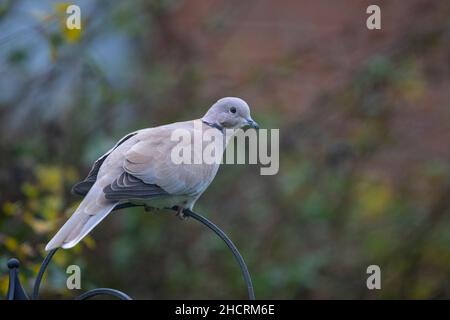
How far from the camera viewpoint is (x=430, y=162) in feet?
17.9

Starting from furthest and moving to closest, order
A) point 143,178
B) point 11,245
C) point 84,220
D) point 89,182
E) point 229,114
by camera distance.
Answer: point 11,245 < point 229,114 < point 89,182 < point 143,178 < point 84,220

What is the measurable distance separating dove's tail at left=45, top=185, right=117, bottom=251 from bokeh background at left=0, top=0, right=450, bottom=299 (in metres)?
2.19

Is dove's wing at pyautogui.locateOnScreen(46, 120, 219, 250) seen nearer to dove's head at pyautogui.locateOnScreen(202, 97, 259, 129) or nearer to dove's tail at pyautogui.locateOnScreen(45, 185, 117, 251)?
dove's tail at pyautogui.locateOnScreen(45, 185, 117, 251)

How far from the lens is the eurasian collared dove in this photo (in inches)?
109

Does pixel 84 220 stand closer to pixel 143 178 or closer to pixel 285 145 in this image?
pixel 143 178

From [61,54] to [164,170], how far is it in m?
2.58

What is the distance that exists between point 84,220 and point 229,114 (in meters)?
0.85

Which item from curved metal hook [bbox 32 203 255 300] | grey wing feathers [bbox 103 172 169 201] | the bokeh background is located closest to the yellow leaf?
curved metal hook [bbox 32 203 255 300]

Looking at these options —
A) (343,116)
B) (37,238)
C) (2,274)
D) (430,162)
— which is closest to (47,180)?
(37,238)

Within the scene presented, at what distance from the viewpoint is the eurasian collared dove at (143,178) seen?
277 cm

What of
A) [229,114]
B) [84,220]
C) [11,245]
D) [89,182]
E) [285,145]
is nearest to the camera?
[84,220]

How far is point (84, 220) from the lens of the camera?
8.85 ft

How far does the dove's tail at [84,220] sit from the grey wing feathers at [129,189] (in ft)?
0.11

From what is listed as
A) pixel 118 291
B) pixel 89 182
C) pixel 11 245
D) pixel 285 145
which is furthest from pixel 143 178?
pixel 285 145
